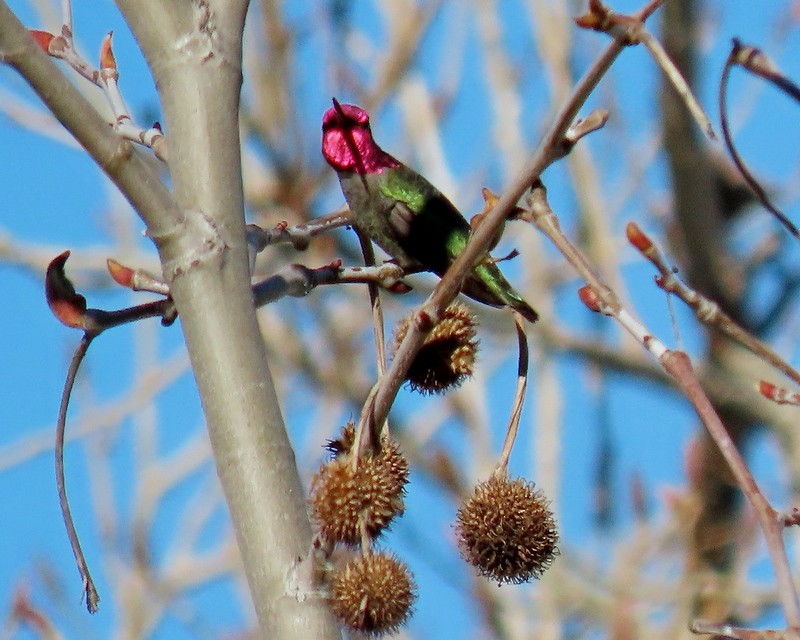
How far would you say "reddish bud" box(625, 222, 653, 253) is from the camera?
158cm

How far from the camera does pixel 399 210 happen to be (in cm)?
237

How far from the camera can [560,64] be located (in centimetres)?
668

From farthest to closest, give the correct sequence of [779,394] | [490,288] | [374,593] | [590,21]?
[490,288] → [779,394] → [374,593] → [590,21]

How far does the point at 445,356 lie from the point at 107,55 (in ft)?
2.10

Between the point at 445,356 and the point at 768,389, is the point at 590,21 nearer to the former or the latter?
the point at 445,356

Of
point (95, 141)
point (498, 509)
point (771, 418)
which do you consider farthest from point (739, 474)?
point (771, 418)

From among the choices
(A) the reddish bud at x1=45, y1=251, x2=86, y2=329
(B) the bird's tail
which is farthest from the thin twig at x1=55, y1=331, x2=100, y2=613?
(B) the bird's tail

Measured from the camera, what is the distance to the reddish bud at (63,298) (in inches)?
56.6

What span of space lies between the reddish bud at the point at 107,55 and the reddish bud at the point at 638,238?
74 centimetres

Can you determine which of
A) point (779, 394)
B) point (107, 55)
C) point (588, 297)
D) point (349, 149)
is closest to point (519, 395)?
point (588, 297)

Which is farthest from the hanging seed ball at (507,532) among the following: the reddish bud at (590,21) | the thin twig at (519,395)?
the reddish bud at (590,21)

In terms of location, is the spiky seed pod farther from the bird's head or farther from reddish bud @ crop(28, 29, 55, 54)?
the bird's head

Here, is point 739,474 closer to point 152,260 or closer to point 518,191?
point 518,191

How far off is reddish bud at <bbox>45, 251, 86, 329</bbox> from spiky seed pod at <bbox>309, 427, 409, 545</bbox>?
0.35 m
